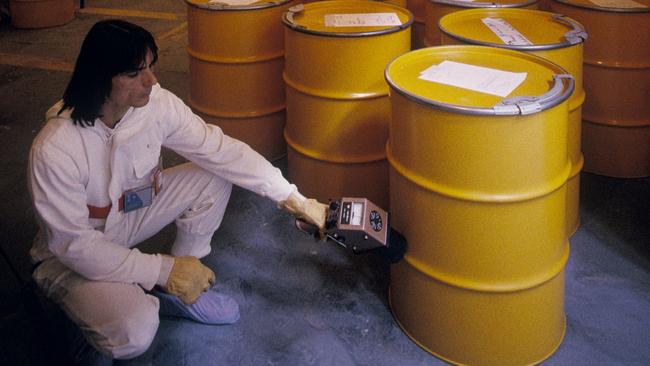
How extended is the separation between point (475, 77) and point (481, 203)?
0.40 meters

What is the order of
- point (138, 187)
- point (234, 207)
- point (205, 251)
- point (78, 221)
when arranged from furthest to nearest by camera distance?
point (234, 207) < point (205, 251) < point (138, 187) < point (78, 221)

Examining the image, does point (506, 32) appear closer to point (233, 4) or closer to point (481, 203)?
point (481, 203)

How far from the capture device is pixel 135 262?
1.65m

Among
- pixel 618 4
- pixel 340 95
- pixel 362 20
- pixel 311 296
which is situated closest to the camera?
pixel 311 296

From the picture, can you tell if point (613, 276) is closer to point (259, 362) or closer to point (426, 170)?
point (426, 170)

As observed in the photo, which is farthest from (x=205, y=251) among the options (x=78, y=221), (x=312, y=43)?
(x=312, y=43)

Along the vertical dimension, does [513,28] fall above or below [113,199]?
above

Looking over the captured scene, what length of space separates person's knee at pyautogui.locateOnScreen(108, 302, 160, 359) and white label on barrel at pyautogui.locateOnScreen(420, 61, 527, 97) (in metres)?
0.99

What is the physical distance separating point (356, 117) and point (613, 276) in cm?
103

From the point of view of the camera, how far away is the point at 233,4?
2.65m

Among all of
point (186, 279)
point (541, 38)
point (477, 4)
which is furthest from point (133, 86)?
point (477, 4)

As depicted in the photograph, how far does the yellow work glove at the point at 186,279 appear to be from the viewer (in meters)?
1.71

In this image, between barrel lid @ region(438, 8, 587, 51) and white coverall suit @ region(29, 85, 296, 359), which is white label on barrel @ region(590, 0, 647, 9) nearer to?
barrel lid @ region(438, 8, 587, 51)

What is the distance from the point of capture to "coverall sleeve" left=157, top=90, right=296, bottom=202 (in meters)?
1.87
